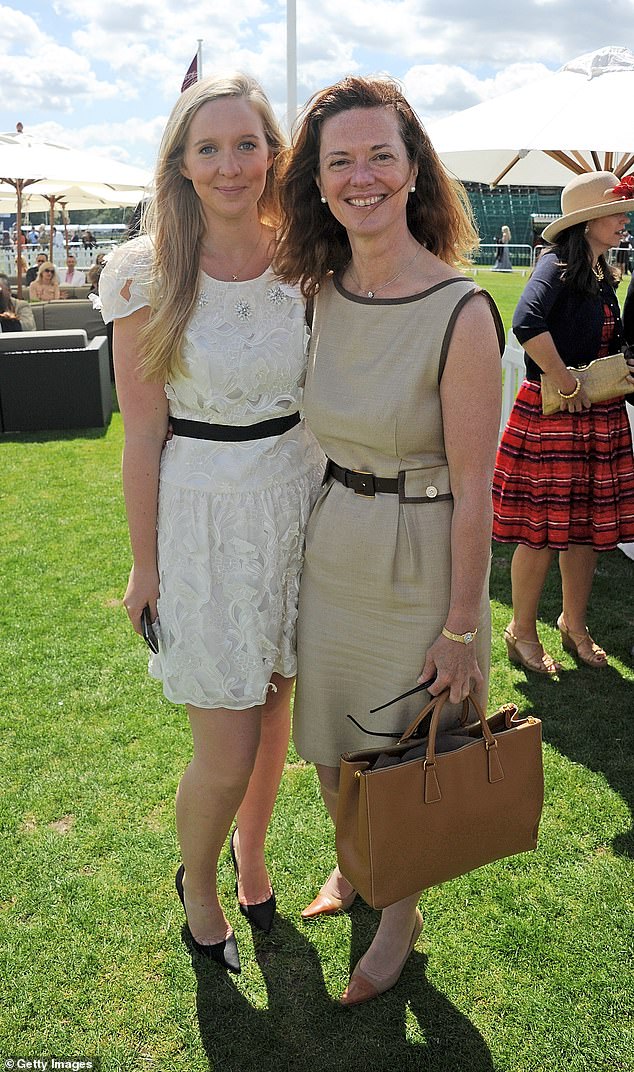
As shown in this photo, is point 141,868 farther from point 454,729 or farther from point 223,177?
point 223,177

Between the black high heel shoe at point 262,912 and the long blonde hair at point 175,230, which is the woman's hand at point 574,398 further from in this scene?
the black high heel shoe at point 262,912

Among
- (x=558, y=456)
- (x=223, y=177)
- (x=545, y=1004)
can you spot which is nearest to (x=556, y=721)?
(x=558, y=456)

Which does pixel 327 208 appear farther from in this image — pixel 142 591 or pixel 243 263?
pixel 142 591

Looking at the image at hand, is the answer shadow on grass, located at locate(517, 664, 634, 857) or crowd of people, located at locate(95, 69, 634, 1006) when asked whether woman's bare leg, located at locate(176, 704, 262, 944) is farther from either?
shadow on grass, located at locate(517, 664, 634, 857)

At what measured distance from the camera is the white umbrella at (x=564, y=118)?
4.35 m

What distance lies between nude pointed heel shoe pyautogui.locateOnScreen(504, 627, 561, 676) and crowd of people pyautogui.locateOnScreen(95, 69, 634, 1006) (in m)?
1.90

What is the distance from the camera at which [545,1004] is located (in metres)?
2.32

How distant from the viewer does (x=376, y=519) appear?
6.66 ft

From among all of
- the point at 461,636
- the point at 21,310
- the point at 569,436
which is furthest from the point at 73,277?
the point at 461,636

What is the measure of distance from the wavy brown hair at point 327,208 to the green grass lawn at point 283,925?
70.5 inches

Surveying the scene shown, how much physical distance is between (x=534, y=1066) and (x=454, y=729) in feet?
2.75

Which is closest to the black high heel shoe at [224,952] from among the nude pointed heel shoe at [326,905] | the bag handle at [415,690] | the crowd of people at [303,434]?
the crowd of people at [303,434]

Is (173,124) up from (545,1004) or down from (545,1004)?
up

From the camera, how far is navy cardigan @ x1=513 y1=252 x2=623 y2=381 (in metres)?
3.75
